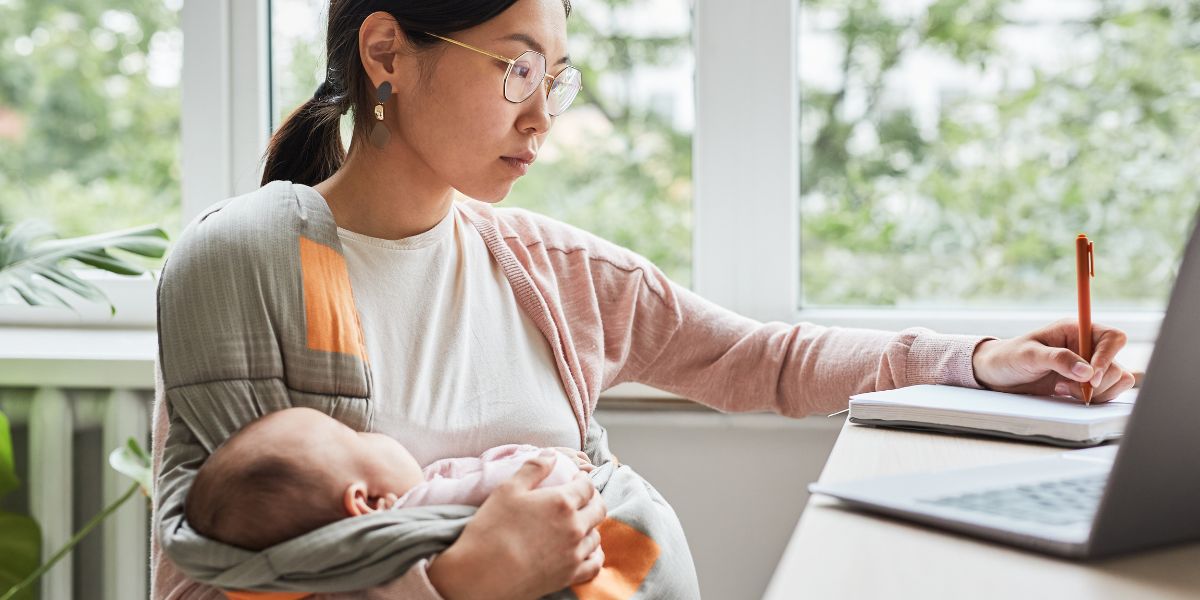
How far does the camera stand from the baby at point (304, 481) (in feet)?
2.99

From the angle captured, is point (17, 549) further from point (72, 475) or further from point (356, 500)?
point (356, 500)

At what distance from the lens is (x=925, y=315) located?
1.95m

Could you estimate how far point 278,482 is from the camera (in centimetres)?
92

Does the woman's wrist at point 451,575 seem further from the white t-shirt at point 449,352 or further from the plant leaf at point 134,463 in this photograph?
the plant leaf at point 134,463

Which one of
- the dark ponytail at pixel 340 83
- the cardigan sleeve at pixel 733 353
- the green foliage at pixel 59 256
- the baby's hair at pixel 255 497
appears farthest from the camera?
the green foliage at pixel 59 256

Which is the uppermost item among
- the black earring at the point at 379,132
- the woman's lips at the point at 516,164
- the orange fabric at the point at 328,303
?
the black earring at the point at 379,132

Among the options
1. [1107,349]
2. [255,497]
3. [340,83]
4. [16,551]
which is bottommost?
[16,551]

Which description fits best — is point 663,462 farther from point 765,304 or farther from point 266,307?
point 266,307

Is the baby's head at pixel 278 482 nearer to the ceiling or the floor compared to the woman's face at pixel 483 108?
nearer to the floor

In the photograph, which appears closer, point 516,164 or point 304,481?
point 304,481

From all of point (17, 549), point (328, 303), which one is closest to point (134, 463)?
point (17, 549)

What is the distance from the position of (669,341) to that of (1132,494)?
922 millimetres

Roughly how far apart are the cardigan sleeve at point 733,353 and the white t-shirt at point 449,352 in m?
0.19

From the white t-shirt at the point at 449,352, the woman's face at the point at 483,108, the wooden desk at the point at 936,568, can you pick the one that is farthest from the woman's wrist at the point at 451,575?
the woman's face at the point at 483,108
